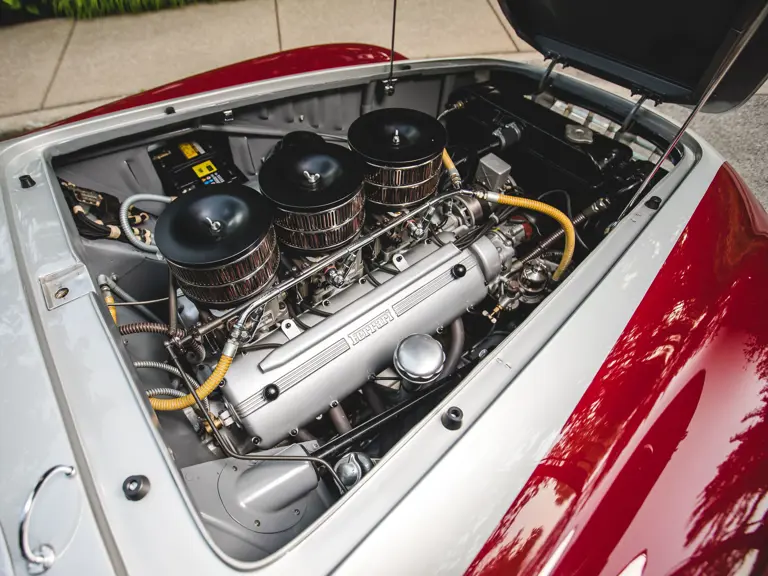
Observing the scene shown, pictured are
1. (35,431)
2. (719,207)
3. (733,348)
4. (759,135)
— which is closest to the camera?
(35,431)

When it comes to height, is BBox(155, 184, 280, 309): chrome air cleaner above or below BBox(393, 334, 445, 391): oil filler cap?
below

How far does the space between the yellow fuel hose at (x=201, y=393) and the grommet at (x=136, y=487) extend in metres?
0.26

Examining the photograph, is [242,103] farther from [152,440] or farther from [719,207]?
[719,207]

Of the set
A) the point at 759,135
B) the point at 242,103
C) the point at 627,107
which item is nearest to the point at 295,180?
the point at 242,103

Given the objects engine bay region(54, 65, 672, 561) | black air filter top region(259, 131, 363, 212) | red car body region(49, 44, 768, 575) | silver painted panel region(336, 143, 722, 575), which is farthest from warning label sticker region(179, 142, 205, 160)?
red car body region(49, 44, 768, 575)

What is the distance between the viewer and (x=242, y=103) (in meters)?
1.50

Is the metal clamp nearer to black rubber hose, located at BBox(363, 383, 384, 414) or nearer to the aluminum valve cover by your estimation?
the aluminum valve cover

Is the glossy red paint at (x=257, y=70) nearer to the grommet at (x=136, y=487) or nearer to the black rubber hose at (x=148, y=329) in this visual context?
the black rubber hose at (x=148, y=329)

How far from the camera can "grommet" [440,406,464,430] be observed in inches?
33.7

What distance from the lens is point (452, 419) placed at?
85 cm

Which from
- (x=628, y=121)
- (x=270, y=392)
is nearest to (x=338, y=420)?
(x=270, y=392)

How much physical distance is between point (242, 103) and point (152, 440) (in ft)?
3.73

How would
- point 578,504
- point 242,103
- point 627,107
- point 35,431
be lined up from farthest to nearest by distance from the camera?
point 627,107
point 242,103
point 578,504
point 35,431

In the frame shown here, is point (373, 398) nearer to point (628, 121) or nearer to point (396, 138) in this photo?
point (396, 138)
